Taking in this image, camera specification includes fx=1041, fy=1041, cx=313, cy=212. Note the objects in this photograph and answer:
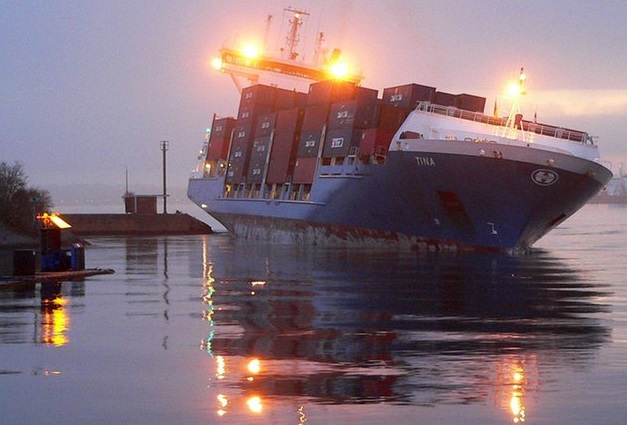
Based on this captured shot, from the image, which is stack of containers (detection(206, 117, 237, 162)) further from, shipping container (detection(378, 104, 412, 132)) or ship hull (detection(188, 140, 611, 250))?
shipping container (detection(378, 104, 412, 132))

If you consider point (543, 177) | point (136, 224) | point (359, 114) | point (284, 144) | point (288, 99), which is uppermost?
point (288, 99)

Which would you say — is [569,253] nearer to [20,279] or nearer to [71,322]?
[20,279]

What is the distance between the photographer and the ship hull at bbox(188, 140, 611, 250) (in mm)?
47781

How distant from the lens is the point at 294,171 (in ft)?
213

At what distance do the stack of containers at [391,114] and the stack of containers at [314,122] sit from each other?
9.45 ft

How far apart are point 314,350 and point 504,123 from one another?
148 feet

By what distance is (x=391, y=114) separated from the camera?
57.1m

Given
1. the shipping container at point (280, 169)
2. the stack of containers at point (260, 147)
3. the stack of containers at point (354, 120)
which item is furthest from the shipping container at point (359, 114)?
the stack of containers at point (260, 147)

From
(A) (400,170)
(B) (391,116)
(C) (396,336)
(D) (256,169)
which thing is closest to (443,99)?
(B) (391,116)

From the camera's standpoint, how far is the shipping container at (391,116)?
56.5 m

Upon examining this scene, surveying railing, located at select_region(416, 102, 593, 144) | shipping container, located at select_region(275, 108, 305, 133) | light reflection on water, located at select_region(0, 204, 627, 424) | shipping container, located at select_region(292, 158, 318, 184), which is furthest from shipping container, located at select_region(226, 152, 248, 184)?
light reflection on water, located at select_region(0, 204, 627, 424)

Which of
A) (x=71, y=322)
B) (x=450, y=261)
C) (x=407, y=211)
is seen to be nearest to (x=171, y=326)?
(x=71, y=322)

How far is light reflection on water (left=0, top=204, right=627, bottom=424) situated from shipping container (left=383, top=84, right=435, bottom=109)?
27.9 meters

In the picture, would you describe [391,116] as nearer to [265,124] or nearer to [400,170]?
[400,170]
